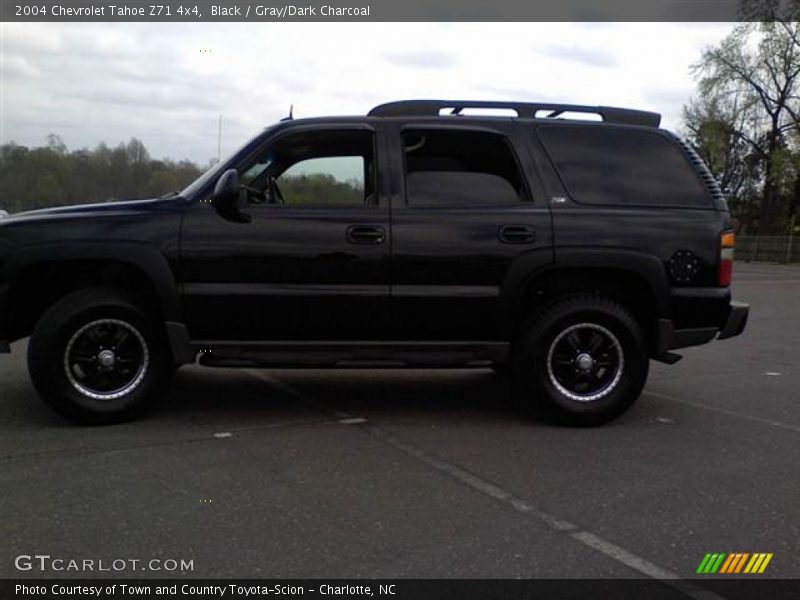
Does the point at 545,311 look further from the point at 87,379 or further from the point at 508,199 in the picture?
the point at 87,379

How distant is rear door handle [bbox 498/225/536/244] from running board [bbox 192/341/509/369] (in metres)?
0.72

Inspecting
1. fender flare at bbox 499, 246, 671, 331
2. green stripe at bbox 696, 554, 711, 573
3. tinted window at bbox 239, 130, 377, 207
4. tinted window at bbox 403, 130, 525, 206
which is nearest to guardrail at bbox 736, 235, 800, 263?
fender flare at bbox 499, 246, 671, 331

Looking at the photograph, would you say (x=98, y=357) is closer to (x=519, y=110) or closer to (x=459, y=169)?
(x=459, y=169)

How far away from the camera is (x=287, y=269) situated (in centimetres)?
511

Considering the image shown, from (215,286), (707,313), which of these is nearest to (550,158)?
(707,313)

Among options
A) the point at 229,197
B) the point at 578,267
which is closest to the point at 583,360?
the point at 578,267

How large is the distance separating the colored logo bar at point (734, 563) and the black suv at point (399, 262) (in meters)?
2.00

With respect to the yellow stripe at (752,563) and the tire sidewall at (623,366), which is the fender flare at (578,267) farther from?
the yellow stripe at (752,563)

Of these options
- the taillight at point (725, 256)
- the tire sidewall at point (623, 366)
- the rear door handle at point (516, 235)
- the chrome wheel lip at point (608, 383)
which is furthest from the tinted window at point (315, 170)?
the taillight at point (725, 256)

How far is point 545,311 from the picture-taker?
211 inches

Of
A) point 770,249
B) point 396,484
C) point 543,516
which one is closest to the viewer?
point 543,516

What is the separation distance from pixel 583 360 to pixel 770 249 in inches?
1844

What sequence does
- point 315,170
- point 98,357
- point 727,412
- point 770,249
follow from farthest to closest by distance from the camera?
1. point 770,249
2. point 727,412
3. point 315,170
4. point 98,357

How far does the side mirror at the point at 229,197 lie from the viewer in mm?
4898
